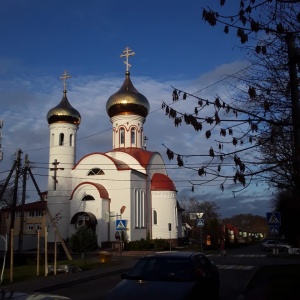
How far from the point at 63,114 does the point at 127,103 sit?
6.82 meters

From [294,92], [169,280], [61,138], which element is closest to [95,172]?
[61,138]

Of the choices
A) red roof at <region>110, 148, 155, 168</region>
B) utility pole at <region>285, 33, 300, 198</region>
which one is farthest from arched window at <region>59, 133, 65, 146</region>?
utility pole at <region>285, 33, 300, 198</region>

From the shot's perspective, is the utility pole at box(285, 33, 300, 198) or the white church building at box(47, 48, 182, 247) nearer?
the utility pole at box(285, 33, 300, 198)

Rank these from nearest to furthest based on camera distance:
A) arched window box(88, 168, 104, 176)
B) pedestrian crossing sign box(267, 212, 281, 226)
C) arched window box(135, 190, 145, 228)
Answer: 1. pedestrian crossing sign box(267, 212, 281, 226)
2. arched window box(135, 190, 145, 228)
3. arched window box(88, 168, 104, 176)

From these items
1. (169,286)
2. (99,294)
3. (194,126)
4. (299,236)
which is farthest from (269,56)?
(299,236)

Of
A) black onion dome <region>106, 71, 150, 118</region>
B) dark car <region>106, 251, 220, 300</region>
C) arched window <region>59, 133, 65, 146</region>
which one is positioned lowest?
dark car <region>106, 251, 220, 300</region>

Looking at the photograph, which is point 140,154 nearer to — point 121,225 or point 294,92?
point 121,225

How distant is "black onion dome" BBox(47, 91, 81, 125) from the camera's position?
4331 centimetres

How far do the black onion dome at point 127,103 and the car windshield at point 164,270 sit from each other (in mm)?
35769

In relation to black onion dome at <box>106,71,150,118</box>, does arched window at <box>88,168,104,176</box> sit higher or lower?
lower

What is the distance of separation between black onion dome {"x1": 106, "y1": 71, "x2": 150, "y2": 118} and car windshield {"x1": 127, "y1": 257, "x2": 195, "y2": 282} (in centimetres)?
3577

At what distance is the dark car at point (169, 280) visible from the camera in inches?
304

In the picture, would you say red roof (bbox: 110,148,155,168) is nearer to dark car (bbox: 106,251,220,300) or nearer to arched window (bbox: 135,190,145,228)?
arched window (bbox: 135,190,145,228)

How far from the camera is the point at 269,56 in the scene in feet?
33.5
